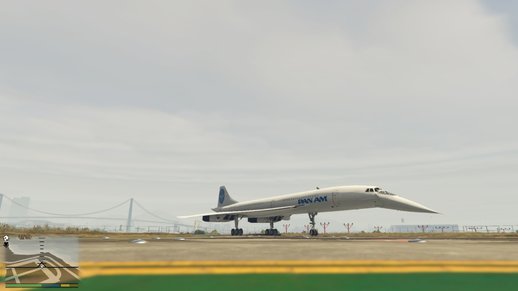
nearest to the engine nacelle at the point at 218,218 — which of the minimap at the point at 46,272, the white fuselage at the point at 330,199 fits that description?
the white fuselage at the point at 330,199

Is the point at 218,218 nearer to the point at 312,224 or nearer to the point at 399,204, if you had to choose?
the point at 312,224

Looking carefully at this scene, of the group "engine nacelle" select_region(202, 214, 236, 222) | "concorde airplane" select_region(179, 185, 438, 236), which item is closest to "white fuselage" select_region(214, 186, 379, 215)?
"concorde airplane" select_region(179, 185, 438, 236)

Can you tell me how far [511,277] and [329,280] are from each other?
2961mm

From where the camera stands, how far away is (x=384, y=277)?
5.35 m

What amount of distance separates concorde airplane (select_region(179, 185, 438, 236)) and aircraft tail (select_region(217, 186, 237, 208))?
11009 millimetres

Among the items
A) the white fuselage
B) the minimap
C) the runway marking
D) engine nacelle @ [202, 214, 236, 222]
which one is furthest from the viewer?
engine nacelle @ [202, 214, 236, 222]

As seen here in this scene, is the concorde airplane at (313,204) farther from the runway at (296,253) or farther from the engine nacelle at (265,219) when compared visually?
the runway at (296,253)

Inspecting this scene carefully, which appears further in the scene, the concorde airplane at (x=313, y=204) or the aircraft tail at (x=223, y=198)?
the aircraft tail at (x=223, y=198)

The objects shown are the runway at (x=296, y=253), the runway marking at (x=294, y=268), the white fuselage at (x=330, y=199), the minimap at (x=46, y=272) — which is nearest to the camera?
the minimap at (x=46, y=272)

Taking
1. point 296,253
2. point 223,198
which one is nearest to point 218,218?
point 223,198

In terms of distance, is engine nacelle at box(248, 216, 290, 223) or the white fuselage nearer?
the white fuselage

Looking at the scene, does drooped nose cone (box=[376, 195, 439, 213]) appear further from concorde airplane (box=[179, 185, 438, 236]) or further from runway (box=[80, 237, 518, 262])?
runway (box=[80, 237, 518, 262])

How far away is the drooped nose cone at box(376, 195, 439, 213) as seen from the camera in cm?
3281

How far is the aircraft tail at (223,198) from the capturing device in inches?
2855
